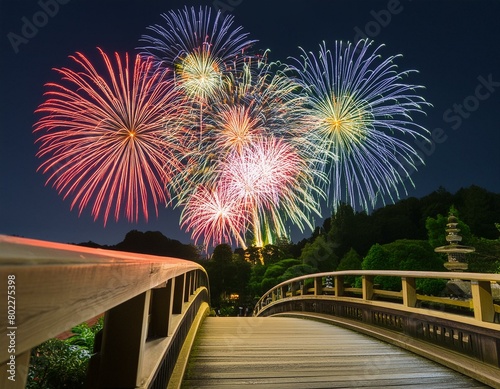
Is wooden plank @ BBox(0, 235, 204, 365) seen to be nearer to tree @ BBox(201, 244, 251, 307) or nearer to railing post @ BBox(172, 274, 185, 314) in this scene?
railing post @ BBox(172, 274, 185, 314)

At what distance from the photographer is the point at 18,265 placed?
54 centimetres

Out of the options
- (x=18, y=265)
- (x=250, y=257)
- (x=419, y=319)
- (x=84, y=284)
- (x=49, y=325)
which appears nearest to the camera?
(x=18, y=265)

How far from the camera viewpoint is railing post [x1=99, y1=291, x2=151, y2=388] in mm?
1646

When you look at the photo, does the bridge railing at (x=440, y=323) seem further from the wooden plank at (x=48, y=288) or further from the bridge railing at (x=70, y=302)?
the wooden plank at (x=48, y=288)

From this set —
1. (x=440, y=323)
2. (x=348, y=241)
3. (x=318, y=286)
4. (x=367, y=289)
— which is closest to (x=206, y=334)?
(x=367, y=289)

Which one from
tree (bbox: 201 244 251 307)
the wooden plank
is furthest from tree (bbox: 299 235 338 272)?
the wooden plank

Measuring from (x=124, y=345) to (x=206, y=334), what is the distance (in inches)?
170

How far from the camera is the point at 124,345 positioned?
5.55 feet

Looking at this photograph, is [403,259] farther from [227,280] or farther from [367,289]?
[227,280]

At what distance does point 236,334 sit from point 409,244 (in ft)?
64.1

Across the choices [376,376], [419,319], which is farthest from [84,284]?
[419,319]

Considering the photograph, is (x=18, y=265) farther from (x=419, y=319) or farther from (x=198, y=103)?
(x=198, y=103)

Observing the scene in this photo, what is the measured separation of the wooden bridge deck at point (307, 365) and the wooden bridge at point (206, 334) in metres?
0.01

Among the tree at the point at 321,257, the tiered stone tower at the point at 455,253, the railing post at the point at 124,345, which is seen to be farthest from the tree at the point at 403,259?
the railing post at the point at 124,345
